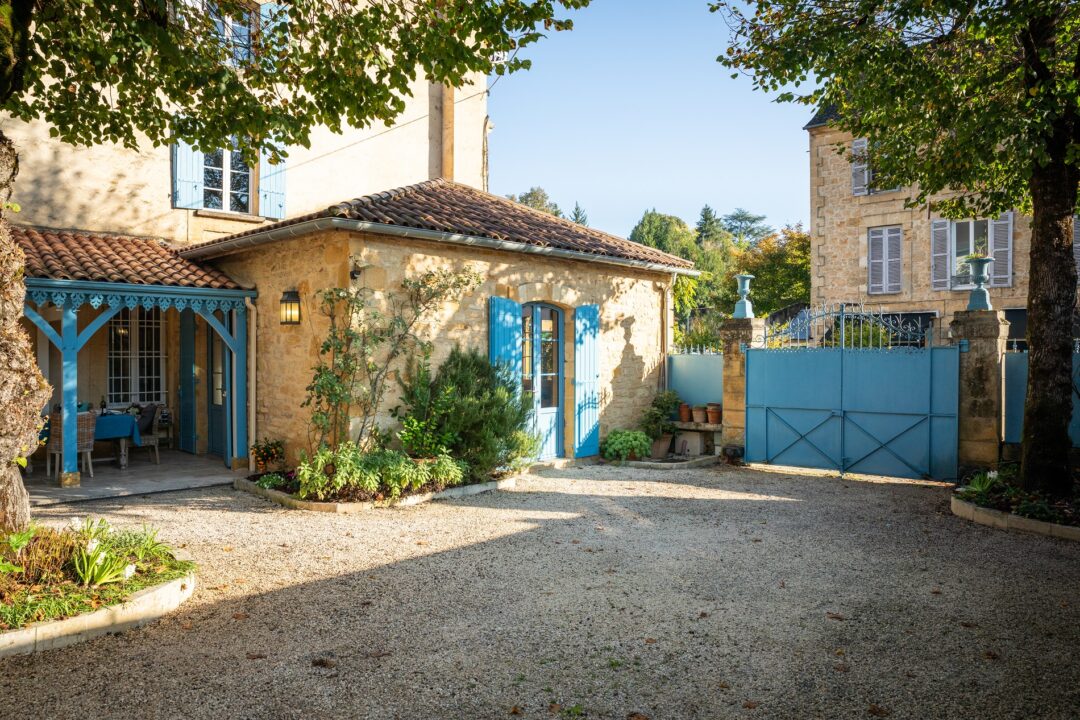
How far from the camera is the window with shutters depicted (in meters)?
18.4

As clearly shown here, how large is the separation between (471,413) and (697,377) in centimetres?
448

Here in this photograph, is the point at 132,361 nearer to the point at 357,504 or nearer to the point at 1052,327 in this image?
the point at 357,504

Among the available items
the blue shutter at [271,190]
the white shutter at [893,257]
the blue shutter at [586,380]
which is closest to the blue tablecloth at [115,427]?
the blue shutter at [271,190]

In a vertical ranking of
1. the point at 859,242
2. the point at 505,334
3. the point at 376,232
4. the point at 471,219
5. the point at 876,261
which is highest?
the point at 859,242

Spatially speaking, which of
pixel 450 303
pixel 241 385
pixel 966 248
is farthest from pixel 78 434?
pixel 966 248

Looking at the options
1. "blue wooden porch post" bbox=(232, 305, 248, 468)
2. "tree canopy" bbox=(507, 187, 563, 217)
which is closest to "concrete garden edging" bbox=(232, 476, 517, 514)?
"blue wooden porch post" bbox=(232, 305, 248, 468)

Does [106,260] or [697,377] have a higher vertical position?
[106,260]

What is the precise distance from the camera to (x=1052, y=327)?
691 centimetres

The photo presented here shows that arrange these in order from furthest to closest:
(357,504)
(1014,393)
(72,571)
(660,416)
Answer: (660,416), (1014,393), (357,504), (72,571)

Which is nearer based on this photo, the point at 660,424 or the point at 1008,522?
the point at 1008,522

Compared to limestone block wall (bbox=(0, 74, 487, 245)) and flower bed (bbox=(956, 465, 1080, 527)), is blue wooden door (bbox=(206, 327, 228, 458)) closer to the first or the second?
limestone block wall (bbox=(0, 74, 487, 245))

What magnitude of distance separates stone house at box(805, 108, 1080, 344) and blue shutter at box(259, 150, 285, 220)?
12.0m

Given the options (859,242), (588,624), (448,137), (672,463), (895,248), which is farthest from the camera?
(859,242)

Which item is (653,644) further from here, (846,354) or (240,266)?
(240,266)
